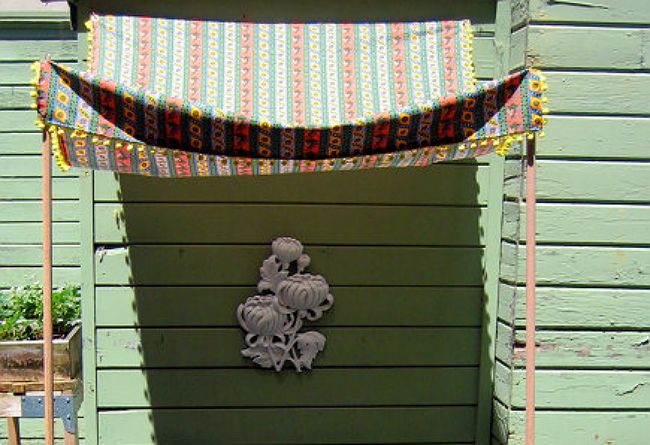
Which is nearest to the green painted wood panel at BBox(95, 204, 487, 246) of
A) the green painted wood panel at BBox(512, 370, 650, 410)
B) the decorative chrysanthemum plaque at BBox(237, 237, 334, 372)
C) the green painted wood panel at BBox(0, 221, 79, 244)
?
the decorative chrysanthemum plaque at BBox(237, 237, 334, 372)

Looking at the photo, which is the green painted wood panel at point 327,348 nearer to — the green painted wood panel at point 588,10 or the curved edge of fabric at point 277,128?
the curved edge of fabric at point 277,128

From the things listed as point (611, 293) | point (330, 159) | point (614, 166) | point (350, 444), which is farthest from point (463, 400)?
point (330, 159)

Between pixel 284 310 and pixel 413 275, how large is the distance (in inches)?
24.2

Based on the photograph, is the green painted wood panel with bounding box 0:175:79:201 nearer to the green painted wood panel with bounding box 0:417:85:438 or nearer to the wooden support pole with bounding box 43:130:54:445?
the green painted wood panel with bounding box 0:417:85:438

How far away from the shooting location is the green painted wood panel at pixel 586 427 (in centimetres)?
270

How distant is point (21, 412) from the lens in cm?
250

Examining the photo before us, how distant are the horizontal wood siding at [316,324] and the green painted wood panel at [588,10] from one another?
0.26 meters

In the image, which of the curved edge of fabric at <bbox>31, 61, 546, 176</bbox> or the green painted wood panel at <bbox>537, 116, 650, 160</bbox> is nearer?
the curved edge of fabric at <bbox>31, 61, 546, 176</bbox>

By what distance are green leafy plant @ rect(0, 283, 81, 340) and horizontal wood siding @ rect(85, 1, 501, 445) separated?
233 mm

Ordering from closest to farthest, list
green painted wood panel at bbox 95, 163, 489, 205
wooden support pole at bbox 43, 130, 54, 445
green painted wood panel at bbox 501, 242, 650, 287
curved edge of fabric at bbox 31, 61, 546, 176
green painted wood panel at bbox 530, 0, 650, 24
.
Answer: curved edge of fabric at bbox 31, 61, 546, 176 < wooden support pole at bbox 43, 130, 54, 445 < green painted wood panel at bbox 530, 0, 650, 24 < green painted wood panel at bbox 501, 242, 650, 287 < green painted wood panel at bbox 95, 163, 489, 205

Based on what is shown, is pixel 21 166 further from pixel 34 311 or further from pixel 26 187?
pixel 34 311

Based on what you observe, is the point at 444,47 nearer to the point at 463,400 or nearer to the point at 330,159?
the point at 330,159

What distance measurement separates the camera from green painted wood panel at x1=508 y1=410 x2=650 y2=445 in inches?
106

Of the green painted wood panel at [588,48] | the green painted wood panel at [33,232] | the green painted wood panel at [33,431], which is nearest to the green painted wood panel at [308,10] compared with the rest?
the green painted wood panel at [588,48]
